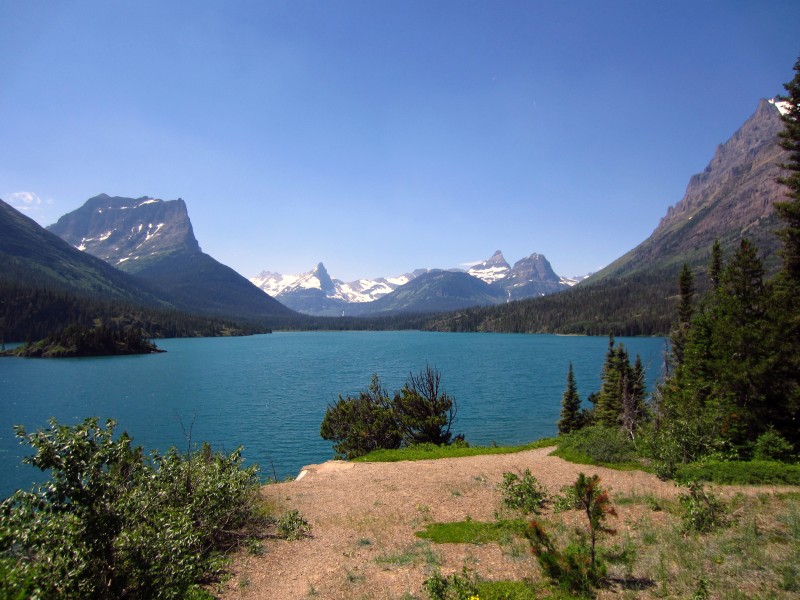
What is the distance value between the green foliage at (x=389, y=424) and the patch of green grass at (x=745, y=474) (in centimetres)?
1609

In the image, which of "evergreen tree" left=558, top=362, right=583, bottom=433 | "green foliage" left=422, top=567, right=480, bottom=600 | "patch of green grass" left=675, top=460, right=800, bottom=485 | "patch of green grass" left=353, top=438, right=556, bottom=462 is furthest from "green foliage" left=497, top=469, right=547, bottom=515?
"evergreen tree" left=558, top=362, right=583, bottom=433

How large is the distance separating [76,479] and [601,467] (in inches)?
777

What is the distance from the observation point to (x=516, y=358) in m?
117

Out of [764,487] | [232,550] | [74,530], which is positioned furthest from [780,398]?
[74,530]

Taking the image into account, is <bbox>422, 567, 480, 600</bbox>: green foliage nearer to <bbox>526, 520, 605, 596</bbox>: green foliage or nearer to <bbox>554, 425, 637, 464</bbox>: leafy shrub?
<bbox>526, 520, 605, 596</bbox>: green foliage

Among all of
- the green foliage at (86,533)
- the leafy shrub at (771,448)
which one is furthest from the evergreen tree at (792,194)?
the green foliage at (86,533)

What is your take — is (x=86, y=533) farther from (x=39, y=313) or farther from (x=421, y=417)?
(x=39, y=313)

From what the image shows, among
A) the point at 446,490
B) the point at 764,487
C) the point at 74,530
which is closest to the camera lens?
the point at 74,530

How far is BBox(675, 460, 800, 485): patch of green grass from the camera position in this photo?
577 inches

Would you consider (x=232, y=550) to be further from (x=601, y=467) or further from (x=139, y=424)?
(x=139, y=424)

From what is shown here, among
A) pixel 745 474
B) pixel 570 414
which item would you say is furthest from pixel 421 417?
pixel 570 414

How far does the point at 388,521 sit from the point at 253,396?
178 ft

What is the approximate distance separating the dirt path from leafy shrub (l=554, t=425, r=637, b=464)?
966 mm

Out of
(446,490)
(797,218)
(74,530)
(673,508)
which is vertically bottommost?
(446,490)
